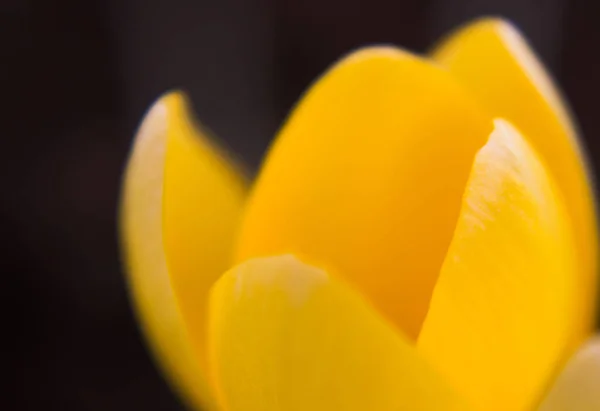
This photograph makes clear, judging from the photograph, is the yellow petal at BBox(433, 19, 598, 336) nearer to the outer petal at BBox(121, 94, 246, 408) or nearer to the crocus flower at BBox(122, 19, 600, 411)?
the crocus flower at BBox(122, 19, 600, 411)

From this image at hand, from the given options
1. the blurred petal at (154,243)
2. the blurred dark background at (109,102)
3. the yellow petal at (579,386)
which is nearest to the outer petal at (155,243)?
the blurred petal at (154,243)

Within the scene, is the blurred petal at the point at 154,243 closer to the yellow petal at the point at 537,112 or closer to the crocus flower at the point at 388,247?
the crocus flower at the point at 388,247

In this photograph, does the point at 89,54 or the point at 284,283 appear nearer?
the point at 284,283

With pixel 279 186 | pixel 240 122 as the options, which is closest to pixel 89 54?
pixel 240 122

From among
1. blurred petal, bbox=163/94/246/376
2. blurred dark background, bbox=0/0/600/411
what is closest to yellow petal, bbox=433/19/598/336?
blurred petal, bbox=163/94/246/376

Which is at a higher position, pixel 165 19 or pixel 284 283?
pixel 165 19

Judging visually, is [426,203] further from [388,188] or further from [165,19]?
[165,19]
